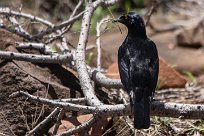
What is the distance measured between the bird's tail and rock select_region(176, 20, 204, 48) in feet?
15.9

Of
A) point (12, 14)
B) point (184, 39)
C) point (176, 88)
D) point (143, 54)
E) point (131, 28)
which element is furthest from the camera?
point (184, 39)

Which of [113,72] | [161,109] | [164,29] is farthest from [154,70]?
[164,29]

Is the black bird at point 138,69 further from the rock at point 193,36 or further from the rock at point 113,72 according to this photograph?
the rock at point 193,36

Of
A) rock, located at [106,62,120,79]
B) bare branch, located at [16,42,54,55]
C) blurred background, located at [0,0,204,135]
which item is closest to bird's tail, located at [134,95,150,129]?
bare branch, located at [16,42,54,55]

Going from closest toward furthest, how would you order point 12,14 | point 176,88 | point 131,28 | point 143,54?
point 143,54 → point 131,28 → point 12,14 → point 176,88

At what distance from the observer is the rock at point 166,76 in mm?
5730

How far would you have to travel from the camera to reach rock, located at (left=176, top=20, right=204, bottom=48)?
869cm

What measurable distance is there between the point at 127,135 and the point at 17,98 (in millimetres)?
869

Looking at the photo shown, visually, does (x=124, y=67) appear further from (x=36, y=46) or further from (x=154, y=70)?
(x=36, y=46)

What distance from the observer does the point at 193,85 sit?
239 inches

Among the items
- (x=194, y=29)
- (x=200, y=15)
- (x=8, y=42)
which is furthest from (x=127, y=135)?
(x=200, y=15)

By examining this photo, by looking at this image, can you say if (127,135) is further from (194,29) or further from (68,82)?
(194,29)

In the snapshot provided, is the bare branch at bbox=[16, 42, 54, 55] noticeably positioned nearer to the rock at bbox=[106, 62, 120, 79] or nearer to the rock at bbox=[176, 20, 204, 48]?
the rock at bbox=[106, 62, 120, 79]

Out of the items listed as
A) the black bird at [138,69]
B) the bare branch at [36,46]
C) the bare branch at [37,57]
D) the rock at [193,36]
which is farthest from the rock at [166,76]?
the rock at [193,36]
